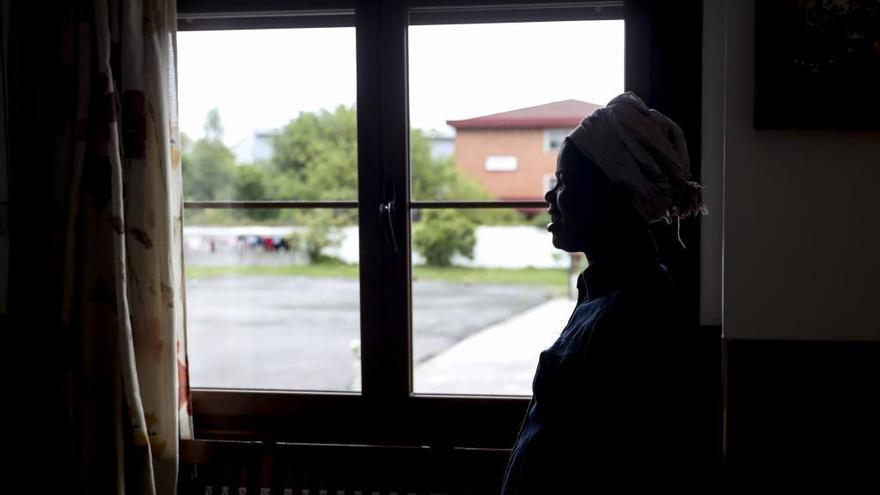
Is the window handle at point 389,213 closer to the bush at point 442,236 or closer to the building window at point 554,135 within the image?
the bush at point 442,236

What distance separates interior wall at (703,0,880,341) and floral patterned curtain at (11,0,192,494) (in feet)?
4.46

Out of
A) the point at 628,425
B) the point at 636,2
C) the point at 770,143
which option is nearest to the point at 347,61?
the point at 636,2

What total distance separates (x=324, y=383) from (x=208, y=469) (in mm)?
726

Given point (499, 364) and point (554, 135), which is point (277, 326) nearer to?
point (499, 364)

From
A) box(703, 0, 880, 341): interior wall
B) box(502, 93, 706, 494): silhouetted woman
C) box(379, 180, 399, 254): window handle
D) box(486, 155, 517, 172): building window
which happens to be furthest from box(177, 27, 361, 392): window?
box(502, 93, 706, 494): silhouetted woman

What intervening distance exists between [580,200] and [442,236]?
3.57 feet

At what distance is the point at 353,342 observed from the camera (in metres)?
2.26

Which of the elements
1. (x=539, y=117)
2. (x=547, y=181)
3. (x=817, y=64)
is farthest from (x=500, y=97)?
(x=817, y=64)

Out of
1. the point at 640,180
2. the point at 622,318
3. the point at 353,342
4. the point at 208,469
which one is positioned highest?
the point at 640,180

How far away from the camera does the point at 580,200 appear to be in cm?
116

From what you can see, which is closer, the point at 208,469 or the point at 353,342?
the point at 208,469

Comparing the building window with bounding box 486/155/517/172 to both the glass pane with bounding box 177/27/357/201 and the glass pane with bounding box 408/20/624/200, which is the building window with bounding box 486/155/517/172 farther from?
the glass pane with bounding box 177/27/357/201

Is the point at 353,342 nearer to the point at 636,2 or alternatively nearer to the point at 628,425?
the point at 636,2

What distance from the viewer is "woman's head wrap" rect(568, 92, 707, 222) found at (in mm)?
1103
